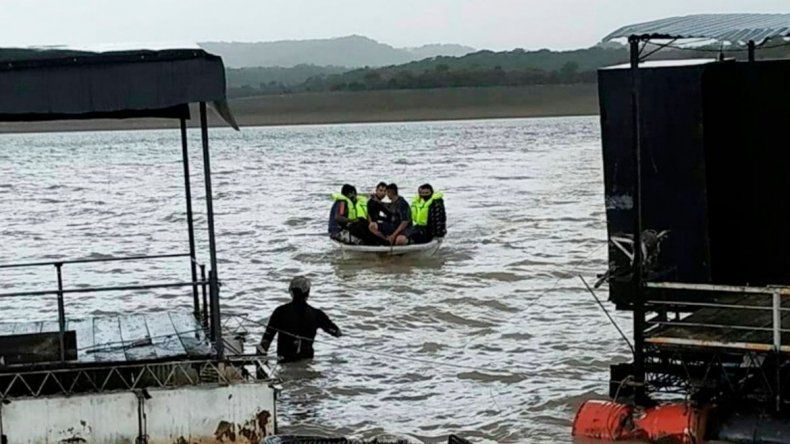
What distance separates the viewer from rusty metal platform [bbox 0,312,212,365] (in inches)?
400

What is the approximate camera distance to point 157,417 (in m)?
9.59

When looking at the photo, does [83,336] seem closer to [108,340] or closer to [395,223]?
[108,340]

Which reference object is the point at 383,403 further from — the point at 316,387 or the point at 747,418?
the point at 747,418

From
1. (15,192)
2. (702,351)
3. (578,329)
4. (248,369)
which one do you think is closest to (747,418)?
(702,351)

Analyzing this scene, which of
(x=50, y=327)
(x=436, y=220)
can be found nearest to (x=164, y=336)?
(x=50, y=327)

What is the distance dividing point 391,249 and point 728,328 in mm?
12462

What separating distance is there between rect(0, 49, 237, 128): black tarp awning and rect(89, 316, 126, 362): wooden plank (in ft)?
6.84

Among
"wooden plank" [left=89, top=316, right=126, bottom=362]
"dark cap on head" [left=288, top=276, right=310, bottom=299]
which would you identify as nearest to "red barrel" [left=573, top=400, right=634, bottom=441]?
"dark cap on head" [left=288, top=276, right=310, bottom=299]

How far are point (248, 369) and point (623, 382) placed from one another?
10.7ft

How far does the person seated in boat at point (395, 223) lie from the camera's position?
22.7 meters

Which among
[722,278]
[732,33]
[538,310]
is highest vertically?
[732,33]

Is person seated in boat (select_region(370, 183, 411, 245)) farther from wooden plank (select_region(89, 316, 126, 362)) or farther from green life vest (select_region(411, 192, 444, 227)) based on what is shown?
wooden plank (select_region(89, 316, 126, 362))

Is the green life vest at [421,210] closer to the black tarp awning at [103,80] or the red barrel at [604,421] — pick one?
the red barrel at [604,421]

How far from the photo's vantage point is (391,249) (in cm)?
2270
